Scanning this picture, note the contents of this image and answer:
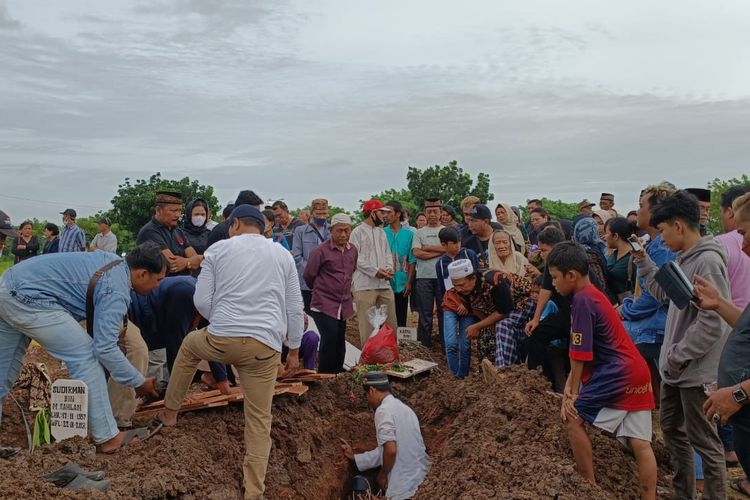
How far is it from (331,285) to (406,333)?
4.56 ft

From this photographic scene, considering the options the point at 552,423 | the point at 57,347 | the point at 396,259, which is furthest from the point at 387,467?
the point at 396,259

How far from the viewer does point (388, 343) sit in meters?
7.88

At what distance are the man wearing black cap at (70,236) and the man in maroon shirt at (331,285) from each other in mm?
8651

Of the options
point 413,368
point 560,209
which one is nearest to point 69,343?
point 413,368

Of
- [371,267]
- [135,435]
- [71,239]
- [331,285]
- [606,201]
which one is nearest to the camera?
[135,435]

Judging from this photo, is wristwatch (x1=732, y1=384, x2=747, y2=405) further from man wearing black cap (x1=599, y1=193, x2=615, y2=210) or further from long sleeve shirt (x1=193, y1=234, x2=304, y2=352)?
man wearing black cap (x1=599, y1=193, x2=615, y2=210)

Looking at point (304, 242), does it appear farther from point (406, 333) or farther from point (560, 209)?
point (560, 209)

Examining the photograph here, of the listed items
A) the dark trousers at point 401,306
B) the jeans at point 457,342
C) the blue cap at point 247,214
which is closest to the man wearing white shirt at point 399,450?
the jeans at point 457,342

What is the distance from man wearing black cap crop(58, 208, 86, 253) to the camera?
14828 millimetres

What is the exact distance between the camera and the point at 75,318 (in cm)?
505

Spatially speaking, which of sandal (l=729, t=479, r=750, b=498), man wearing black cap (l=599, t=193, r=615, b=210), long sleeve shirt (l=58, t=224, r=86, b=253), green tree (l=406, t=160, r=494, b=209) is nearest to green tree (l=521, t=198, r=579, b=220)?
green tree (l=406, t=160, r=494, b=209)

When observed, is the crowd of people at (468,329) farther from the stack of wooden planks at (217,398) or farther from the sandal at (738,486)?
the stack of wooden planks at (217,398)

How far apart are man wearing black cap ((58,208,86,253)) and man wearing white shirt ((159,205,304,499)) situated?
1079 cm

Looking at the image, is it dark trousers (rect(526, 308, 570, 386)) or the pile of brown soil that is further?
dark trousers (rect(526, 308, 570, 386))
